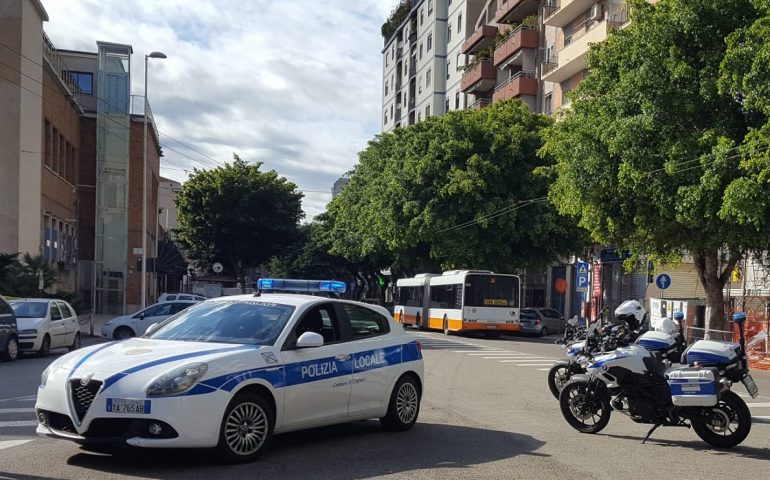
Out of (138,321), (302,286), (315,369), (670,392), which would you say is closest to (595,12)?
(302,286)

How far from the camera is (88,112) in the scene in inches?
2051

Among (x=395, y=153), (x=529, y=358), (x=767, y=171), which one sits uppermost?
(x=395, y=153)

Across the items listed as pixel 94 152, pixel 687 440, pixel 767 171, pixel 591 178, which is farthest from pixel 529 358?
pixel 94 152

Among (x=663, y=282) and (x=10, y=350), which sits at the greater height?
(x=663, y=282)

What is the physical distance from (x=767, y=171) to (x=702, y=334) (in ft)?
29.9

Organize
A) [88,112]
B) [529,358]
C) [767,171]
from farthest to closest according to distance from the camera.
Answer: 1. [88,112]
2. [529,358]
3. [767,171]

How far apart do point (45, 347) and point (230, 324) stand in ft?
46.1

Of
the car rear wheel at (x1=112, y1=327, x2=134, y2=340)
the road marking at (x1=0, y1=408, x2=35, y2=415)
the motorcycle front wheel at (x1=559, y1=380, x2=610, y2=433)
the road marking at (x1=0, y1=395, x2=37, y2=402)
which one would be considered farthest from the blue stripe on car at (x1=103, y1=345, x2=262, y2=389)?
the car rear wheel at (x1=112, y1=327, x2=134, y2=340)

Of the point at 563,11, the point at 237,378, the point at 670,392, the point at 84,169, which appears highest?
the point at 563,11

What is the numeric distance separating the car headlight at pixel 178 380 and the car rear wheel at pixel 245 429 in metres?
0.42

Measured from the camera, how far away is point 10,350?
19.2m

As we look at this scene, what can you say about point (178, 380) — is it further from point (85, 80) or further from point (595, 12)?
point (85, 80)

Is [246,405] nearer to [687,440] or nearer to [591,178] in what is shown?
[687,440]

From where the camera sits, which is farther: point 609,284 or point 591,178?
point 609,284
